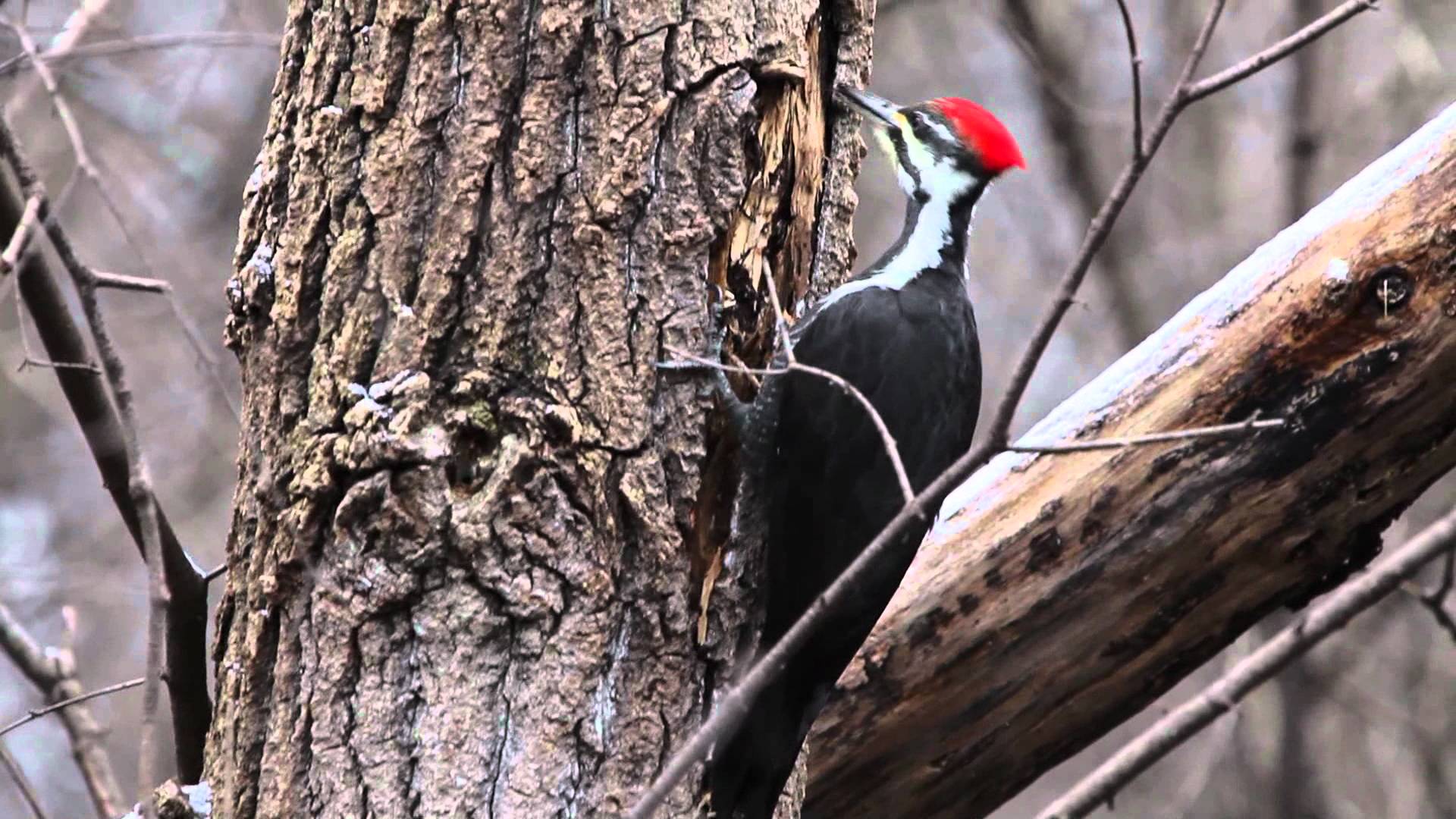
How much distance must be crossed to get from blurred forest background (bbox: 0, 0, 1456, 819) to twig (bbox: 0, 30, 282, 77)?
1498mm

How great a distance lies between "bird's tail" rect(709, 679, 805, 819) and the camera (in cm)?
226

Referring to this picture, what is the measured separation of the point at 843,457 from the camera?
269cm

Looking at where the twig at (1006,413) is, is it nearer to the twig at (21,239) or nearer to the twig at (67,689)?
the twig at (21,239)

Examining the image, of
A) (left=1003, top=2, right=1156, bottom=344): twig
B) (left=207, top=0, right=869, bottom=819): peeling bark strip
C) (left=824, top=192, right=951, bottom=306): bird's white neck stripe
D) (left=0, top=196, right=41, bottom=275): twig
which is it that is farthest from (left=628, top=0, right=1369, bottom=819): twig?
(left=1003, top=2, right=1156, bottom=344): twig

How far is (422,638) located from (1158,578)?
1221 mm

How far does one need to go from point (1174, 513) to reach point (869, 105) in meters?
0.89

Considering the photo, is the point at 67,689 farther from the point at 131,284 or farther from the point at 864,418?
the point at 864,418

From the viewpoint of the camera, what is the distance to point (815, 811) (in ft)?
8.62

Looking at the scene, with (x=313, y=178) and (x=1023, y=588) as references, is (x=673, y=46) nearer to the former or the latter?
(x=313, y=178)

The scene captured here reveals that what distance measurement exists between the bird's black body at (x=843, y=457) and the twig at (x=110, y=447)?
2.55 ft

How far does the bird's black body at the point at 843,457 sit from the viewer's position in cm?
234

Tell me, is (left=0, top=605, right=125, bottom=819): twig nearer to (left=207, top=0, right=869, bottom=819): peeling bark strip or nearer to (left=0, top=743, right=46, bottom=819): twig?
(left=0, top=743, right=46, bottom=819): twig

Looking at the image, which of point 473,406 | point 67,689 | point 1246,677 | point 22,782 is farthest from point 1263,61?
point 67,689

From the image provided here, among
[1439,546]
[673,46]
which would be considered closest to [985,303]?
[1439,546]
